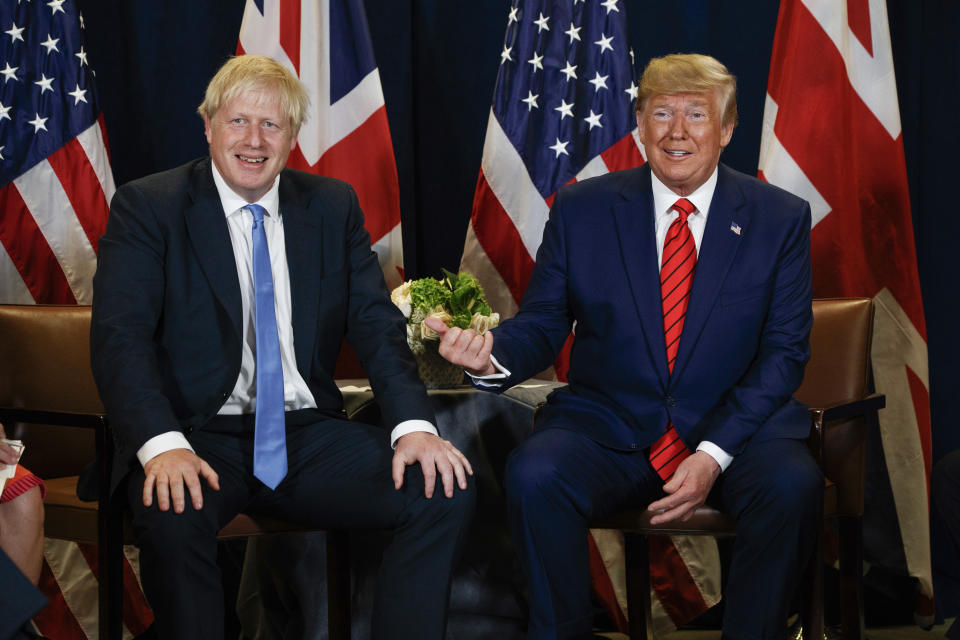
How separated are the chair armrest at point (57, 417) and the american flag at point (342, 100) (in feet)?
4.63

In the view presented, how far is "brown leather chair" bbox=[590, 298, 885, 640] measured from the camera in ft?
8.25

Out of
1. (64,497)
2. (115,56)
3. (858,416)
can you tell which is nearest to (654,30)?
(858,416)

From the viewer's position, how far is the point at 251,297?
8.23ft

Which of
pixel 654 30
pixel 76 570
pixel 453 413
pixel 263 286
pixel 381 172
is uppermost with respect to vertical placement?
pixel 654 30

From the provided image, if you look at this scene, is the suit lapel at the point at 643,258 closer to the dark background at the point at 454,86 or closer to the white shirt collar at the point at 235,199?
the white shirt collar at the point at 235,199

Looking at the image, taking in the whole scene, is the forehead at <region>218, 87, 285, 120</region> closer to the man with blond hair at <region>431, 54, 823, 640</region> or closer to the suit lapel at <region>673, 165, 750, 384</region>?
the man with blond hair at <region>431, 54, 823, 640</region>

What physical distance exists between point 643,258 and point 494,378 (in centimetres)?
53

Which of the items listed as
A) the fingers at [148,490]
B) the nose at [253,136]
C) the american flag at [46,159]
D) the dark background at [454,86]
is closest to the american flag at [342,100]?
the dark background at [454,86]

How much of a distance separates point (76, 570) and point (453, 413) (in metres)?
1.54

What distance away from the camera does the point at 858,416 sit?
2938mm

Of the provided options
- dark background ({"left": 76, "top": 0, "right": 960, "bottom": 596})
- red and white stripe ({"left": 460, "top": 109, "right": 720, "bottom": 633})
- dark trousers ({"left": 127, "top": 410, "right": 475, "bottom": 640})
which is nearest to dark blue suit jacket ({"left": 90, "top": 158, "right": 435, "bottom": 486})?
dark trousers ({"left": 127, "top": 410, "right": 475, "bottom": 640})

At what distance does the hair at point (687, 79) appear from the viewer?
2684mm

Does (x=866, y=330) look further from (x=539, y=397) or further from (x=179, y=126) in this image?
(x=179, y=126)

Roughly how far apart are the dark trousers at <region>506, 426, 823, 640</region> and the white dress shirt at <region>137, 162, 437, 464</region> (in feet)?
2.01
